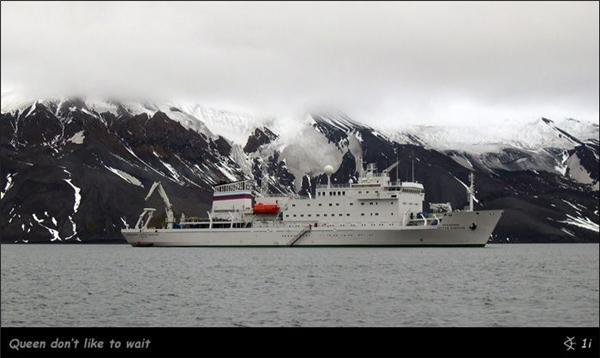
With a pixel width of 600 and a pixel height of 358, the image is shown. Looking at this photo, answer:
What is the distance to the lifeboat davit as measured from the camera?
328ft

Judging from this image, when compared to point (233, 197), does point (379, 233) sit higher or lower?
lower

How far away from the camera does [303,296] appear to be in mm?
38031

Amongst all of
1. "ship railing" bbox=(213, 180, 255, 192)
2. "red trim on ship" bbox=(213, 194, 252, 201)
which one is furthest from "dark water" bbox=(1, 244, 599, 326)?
"ship railing" bbox=(213, 180, 255, 192)

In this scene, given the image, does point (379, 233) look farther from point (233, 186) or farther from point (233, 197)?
point (233, 186)

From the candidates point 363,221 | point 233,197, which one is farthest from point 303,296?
point 233,197

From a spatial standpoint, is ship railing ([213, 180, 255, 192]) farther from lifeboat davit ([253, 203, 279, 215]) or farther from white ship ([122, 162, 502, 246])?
lifeboat davit ([253, 203, 279, 215])

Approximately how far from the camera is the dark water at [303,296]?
31.5 m

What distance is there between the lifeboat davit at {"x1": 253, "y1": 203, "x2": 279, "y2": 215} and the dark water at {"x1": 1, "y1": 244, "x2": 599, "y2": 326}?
4091 cm

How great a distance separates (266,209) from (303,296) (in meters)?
62.4

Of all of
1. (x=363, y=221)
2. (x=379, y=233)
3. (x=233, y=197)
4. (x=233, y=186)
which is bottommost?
(x=379, y=233)

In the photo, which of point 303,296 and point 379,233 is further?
point 379,233
